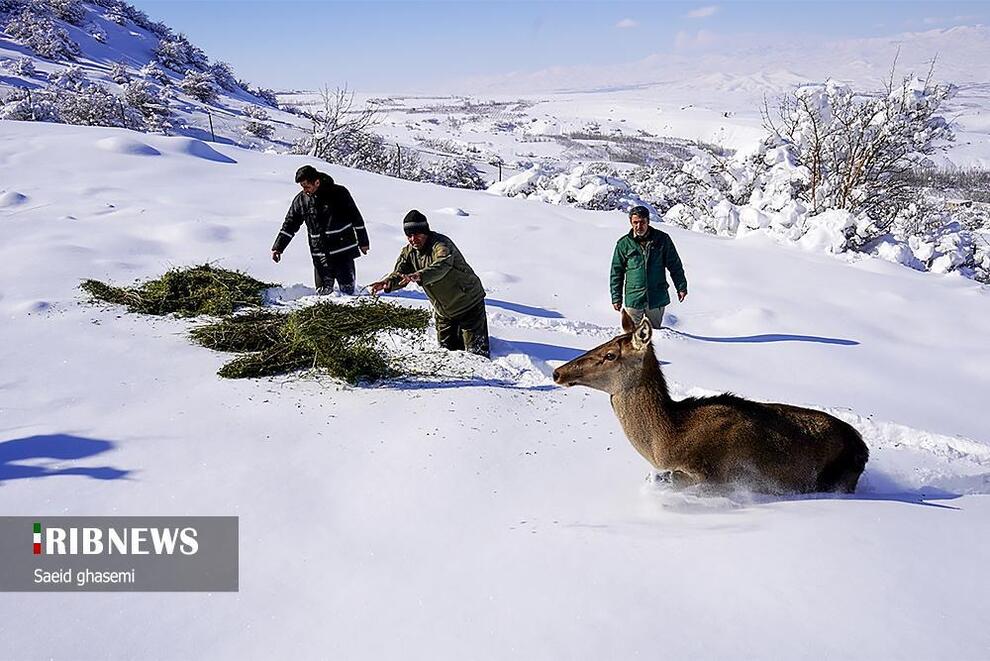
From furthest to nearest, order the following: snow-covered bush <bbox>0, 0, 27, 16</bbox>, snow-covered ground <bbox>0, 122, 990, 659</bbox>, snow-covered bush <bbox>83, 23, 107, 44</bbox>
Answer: snow-covered bush <bbox>83, 23, 107, 44</bbox> → snow-covered bush <bbox>0, 0, 27, 16</bbox> → snow-covered ground <bbox>0, 122, 990, 659</bbox>

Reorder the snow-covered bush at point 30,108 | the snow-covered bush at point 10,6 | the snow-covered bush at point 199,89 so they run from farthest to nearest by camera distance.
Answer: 1. the snow-covered bush at point 10,6
2. the snow-covered bush at point 199,89
3. the snow-covered bush at point 30,108

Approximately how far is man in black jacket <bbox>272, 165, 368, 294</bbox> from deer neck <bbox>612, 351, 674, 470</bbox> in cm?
459

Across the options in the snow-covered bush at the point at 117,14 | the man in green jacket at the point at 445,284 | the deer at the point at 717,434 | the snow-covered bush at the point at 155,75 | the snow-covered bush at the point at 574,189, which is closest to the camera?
the deer at the point at 717,434

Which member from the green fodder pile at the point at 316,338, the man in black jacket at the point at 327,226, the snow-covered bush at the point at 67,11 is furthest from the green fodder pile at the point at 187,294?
the snow-covered bush at the point at 67,11

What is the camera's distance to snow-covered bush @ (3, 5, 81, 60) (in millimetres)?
39812

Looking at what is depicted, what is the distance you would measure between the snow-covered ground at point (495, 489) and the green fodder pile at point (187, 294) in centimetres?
23

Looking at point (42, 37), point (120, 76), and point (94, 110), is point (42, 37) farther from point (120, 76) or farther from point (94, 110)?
point (94, 110)

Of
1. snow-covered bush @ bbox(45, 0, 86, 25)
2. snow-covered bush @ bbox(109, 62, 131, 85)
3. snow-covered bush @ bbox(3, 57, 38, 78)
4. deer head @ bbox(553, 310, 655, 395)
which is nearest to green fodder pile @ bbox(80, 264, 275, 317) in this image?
deer head @ bbox(553, 310, 655, 395)

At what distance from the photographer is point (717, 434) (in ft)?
12.2

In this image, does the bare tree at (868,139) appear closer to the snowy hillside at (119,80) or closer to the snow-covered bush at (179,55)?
the snowy hillside at (119,80)

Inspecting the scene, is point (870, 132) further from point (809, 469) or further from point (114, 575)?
point (114, 575)

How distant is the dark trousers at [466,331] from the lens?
6.02 metres

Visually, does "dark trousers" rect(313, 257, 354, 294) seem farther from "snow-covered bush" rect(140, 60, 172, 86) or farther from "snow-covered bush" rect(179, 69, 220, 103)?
"snow-covered bush" rect(140, 60, 172, 86)

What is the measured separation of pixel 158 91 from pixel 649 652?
40.0 meters
